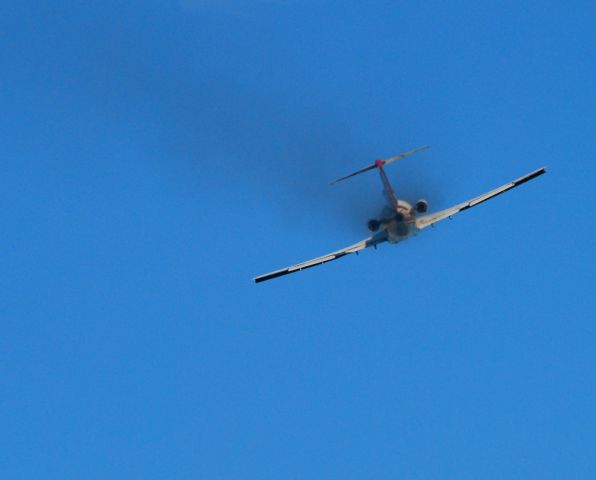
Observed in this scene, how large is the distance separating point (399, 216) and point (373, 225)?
1.98 m

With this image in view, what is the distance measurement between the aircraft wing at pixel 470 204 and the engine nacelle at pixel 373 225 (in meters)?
2.98

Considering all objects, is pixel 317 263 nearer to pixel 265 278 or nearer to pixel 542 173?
pixel 265 278

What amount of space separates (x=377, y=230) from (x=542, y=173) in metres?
12.7

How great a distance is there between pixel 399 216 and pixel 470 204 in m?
7.34

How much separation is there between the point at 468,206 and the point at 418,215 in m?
5.23

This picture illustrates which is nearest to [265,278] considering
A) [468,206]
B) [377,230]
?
[377,230]

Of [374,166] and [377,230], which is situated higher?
[374,166]

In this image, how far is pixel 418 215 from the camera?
8725 centimetres

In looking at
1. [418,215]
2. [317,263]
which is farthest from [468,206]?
[317,263]

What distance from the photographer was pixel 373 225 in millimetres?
86375

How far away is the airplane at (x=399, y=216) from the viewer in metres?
86.1

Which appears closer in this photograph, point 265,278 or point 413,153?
point 413,153

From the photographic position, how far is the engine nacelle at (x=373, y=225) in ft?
283

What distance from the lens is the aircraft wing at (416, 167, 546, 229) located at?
87.4 meters
